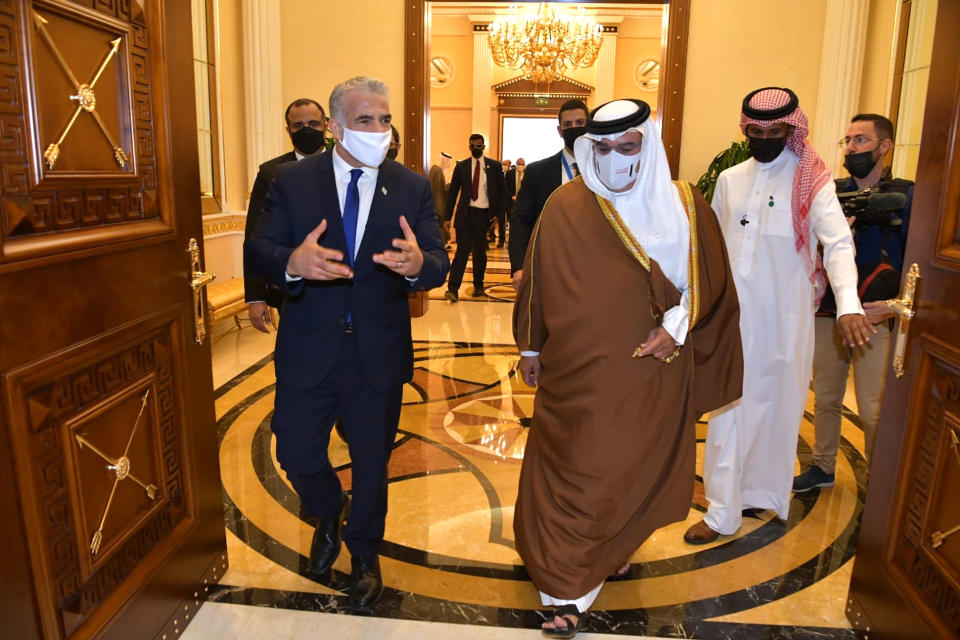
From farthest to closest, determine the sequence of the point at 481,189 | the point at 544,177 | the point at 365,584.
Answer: the point at 481,189 < the point at 544,177 < the point at 365,584

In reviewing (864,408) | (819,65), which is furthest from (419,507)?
(819,65)

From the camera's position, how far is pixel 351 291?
2164 mm

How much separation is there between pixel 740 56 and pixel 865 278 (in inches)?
161

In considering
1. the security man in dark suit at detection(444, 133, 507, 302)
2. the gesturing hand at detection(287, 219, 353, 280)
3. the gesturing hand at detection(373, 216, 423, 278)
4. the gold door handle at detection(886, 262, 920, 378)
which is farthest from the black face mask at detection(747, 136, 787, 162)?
the security man in dark suit at detection(444, 133, 507, 302)

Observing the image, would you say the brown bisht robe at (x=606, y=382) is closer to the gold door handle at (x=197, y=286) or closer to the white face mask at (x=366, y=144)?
the white face mask at (x=366, y=144)

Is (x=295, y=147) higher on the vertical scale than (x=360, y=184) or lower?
higher

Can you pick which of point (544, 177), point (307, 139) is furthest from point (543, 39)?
point (307, 139)

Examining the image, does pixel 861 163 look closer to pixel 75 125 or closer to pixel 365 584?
pixel 365 584

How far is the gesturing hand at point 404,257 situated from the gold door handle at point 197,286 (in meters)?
0.64

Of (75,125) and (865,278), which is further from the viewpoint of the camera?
(865,278)

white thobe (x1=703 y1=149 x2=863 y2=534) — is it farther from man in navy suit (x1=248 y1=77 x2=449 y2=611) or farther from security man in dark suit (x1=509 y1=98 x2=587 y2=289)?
man in navy suit (x1=248 y1=77 x2=449 y2=611)

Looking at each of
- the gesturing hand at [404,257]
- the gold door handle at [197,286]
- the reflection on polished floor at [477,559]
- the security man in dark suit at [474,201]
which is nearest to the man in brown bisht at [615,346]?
the reflection on polished floor at [477,559]

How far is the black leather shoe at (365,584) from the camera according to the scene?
2287mm

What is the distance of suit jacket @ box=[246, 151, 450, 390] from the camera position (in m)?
2.17
